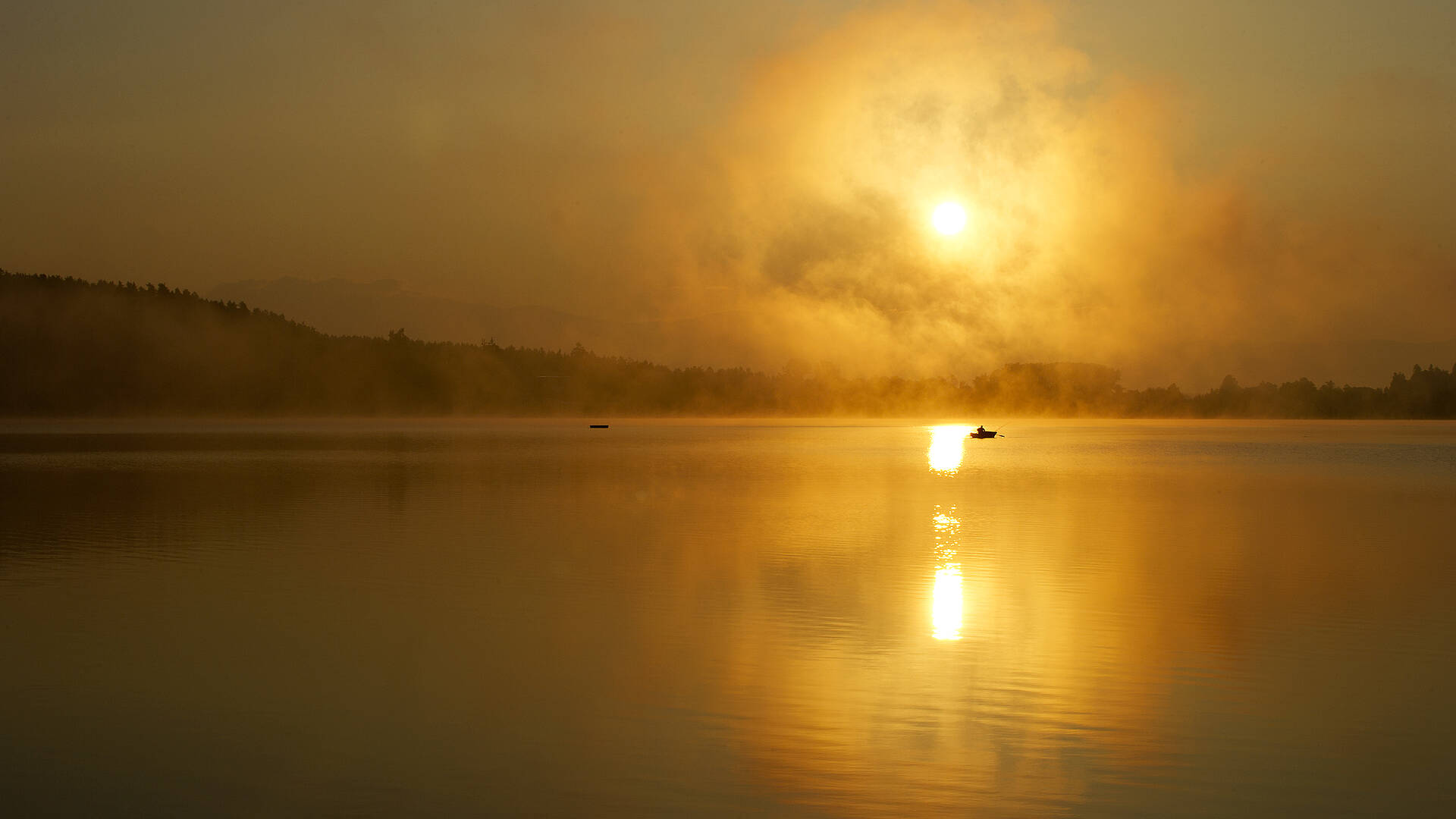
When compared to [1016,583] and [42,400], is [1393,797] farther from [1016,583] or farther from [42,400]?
[42,400]

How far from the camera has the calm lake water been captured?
10.9 metres

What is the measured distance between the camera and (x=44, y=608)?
1891cm

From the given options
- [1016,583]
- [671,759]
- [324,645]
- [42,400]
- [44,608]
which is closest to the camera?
[671,759]

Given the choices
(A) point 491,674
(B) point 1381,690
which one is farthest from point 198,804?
(B) point 1381,690

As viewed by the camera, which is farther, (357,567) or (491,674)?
(357,567)

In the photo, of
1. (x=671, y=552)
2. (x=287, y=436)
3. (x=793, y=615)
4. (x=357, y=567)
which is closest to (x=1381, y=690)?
(x=793, y=615)

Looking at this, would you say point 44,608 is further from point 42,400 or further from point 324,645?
point 42,400

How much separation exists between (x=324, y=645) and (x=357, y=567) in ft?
24.4

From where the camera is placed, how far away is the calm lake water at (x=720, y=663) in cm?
1094

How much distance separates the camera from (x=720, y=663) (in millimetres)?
15703

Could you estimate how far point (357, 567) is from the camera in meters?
23.9

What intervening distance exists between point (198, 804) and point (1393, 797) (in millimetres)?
9960

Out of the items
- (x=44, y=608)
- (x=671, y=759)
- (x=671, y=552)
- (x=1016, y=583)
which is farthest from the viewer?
(x=671, y=552)

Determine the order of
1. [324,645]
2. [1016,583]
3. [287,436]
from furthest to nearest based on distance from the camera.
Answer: [287,436], [1016,583], [324,645]
